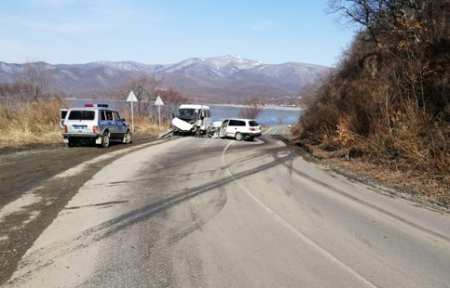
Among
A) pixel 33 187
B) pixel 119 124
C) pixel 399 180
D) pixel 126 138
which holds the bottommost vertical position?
pixel 126 138

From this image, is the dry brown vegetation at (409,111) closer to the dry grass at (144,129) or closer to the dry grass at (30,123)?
the dry grass at (30,123)

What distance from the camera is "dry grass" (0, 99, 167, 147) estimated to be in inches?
1001

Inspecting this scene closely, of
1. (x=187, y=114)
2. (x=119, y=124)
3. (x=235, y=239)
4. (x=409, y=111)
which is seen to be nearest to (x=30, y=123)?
(x=119, y=124)

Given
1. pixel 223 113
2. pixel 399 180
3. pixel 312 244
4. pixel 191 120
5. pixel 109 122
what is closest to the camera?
pixel 312 244

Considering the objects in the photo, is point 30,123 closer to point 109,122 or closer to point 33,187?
point 109,122

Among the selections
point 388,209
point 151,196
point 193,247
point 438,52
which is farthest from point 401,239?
point 438,52

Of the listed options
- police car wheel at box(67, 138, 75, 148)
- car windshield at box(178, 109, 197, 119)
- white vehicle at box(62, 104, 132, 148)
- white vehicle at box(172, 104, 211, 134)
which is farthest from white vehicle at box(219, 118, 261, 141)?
police car wheel at box(67, 138, 75, 148)

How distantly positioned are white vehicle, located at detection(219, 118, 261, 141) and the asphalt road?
25714 millimetres

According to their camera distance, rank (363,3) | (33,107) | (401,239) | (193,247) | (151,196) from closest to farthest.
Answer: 1. (193,247)
2. (401,239)
3. (151,196)
4. (33,107)
5. (363,3)

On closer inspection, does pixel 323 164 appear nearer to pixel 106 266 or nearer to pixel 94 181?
pixel 94 181

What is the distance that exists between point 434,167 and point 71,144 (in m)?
17.8

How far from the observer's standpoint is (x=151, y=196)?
36.7 ft

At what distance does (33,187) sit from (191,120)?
97.2 feet

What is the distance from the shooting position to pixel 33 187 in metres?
12.2
